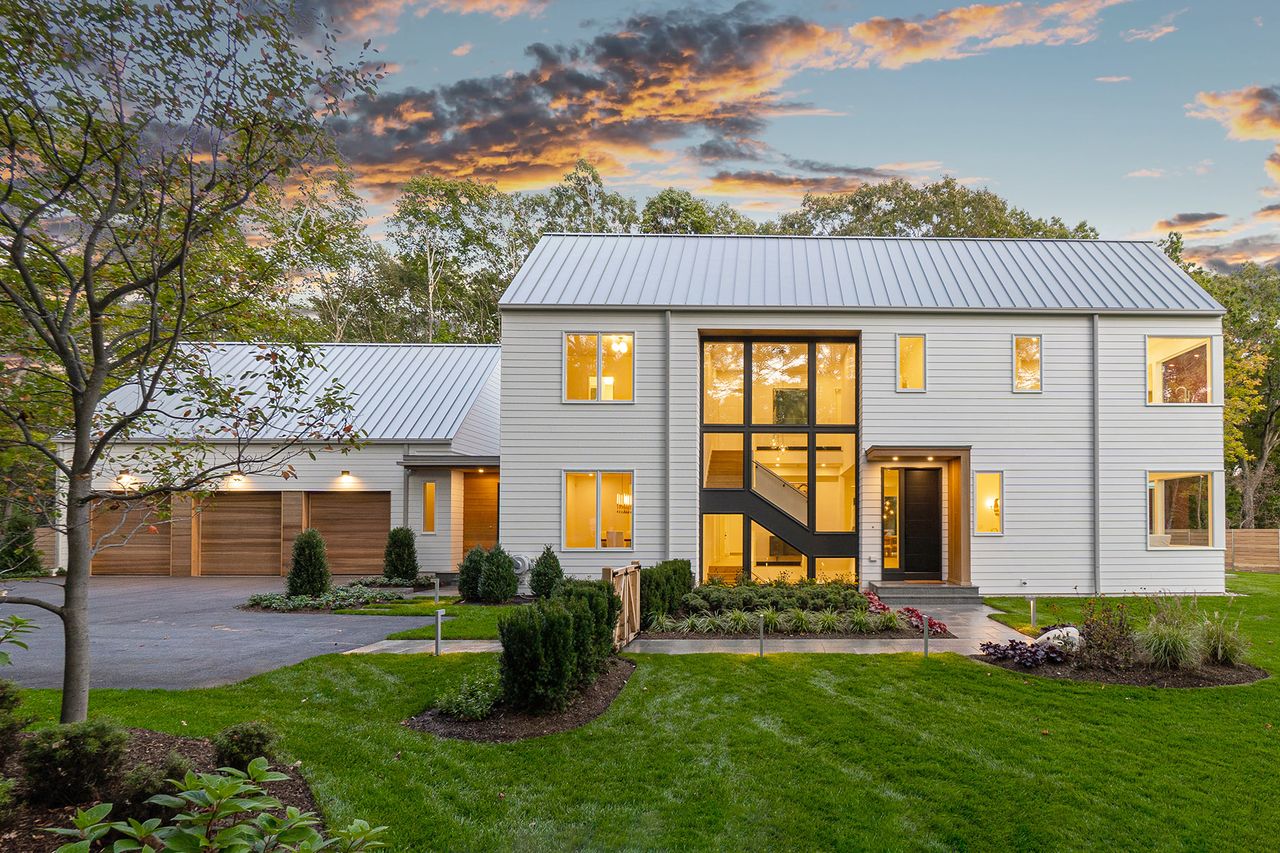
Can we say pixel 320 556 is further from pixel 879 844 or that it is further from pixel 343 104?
pixel 879 844

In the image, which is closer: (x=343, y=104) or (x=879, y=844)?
(x=879, y=844)

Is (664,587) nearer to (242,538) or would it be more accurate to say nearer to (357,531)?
(357,531)

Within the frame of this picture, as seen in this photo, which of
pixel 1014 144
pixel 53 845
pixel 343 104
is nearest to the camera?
pixel 53 845

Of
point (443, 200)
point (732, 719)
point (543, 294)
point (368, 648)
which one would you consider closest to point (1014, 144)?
point (543, 294)

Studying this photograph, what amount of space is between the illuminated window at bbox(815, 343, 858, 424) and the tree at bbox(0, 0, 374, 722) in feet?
38.1

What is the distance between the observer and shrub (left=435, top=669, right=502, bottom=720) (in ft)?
19.6

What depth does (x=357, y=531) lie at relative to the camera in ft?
54.9

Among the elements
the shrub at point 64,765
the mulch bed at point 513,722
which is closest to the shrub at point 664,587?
the mulch bed at point 513,722

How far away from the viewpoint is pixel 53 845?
301 cm

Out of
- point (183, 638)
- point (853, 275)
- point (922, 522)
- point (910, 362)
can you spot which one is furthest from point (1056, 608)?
point (183, 638)

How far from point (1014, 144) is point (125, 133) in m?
19.1

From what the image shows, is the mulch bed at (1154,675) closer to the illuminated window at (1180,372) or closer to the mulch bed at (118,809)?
the mulch bed at (118,809)

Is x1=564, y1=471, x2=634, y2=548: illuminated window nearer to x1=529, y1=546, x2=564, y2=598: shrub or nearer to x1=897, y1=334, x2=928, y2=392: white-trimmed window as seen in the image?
x1=529, y1=546, x2=564, y2=598: shrub

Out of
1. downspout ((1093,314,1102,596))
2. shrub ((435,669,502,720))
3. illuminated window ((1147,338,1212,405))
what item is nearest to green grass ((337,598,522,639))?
shrub ((435,669,502,720))
